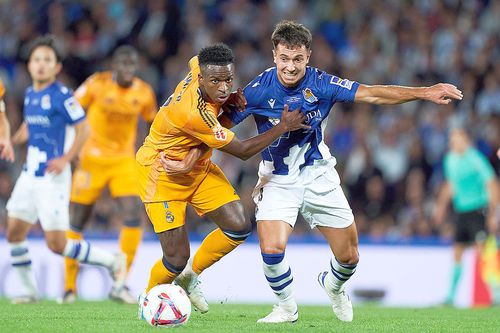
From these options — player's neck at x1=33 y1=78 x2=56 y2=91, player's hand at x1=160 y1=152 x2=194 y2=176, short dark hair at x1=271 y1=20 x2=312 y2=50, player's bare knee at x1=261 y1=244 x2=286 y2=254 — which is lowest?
player's bare knee at x1=261 y1=244 x2=286 y2=254

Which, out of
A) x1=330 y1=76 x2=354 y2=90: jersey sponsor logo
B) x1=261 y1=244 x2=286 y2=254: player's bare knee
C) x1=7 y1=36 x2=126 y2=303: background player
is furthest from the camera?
x1=7 y1=36 x2=126 y2=303: background player

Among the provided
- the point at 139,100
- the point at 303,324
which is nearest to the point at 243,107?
the point at 303,324

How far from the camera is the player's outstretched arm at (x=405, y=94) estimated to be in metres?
7.86

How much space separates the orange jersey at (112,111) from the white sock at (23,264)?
5.05 feet

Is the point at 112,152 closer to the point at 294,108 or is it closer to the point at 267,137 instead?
the point at 294,108

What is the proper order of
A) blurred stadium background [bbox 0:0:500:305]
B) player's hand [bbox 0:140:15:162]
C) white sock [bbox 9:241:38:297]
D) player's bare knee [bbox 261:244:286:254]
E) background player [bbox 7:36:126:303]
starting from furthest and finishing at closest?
blurred stadium background [bbox 0:0:500:305]
white sock [bbox 9:241:38:297]
background player [bbox 7:36:126:303]
player's hand [bbox 0:140:15:162]
player's bare knee [bbox 261:244:286:254]

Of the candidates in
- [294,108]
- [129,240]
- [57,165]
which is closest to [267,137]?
[294,108]

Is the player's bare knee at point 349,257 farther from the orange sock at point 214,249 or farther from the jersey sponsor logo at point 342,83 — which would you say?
the jersey sponsor logo at point 342,83

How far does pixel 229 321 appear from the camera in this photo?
342 inches

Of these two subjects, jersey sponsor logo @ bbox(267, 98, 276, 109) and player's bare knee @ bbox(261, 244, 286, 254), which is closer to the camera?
player's bare knee @ bbox(261, 244, 286, 254)

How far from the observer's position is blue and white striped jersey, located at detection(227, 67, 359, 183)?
837cm

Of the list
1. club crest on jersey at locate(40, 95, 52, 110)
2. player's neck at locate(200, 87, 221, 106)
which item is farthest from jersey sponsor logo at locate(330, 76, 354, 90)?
club crest on jersey at locate(40, 95, 52, 110)

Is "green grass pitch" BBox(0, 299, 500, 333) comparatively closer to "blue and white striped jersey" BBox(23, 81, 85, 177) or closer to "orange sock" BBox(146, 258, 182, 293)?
"orange sock" BBox(146, 258, 182, 293)

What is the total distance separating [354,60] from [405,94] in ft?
34.4
